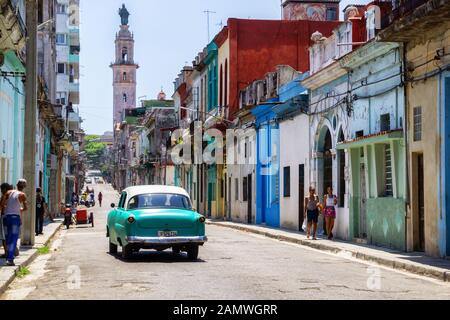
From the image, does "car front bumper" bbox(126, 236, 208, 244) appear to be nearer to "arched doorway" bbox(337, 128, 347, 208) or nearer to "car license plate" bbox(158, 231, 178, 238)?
"car license plate" bbox(158, 231, 178, 238)

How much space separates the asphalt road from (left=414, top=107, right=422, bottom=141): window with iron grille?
10.5 feet

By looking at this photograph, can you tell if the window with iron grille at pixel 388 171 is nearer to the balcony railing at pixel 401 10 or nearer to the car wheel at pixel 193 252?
the balcony railing at pixel 401 10

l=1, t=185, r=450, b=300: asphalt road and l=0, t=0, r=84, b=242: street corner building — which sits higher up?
l=0, t=0, r=84, b=242: street corner building

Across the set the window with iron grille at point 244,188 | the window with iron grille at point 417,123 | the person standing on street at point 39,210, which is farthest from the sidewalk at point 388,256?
the window with iron grille at point 244,188

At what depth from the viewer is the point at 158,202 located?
731 inches

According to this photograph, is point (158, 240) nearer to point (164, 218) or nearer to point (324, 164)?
point (164, 218)

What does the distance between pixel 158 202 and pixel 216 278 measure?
4.78 meters

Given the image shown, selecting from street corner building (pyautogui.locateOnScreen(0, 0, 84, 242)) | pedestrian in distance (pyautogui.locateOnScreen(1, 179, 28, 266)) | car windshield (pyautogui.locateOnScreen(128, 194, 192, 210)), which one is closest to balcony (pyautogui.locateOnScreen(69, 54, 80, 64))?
street corner building (pyautogui.locateOnScreen(0, 0, 84, 242))

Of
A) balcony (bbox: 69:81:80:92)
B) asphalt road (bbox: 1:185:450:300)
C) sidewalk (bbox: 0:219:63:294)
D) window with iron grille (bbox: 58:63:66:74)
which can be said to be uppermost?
window with iron grille (bbox: 58:63:66:74)

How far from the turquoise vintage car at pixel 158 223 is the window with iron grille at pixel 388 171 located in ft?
20.0

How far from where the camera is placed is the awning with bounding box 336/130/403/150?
21.0 meters

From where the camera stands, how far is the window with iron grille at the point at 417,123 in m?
20.1

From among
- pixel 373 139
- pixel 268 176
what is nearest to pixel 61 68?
pixel 268 176
